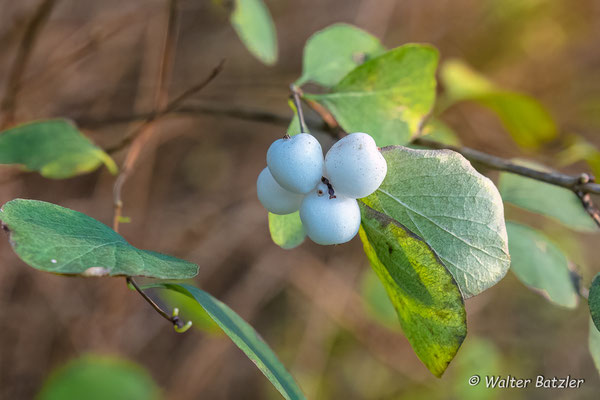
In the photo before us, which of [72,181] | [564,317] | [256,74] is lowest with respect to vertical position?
[564,317]

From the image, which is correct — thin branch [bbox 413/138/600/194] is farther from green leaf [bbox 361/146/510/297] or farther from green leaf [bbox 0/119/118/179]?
green leaf [bbox 0/119/118/179]

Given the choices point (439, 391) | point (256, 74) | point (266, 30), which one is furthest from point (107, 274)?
point (256, 74)

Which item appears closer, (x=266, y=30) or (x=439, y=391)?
(x=266, y=30)

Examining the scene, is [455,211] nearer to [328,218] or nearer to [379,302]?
[328,218]

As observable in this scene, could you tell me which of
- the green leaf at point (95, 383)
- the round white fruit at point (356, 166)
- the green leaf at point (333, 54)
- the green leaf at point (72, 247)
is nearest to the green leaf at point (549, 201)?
the green leaf at point (333, 54)

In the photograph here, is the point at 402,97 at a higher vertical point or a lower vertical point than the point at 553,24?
higher

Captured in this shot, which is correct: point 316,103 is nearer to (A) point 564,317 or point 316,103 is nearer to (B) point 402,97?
(B) point 402,97
